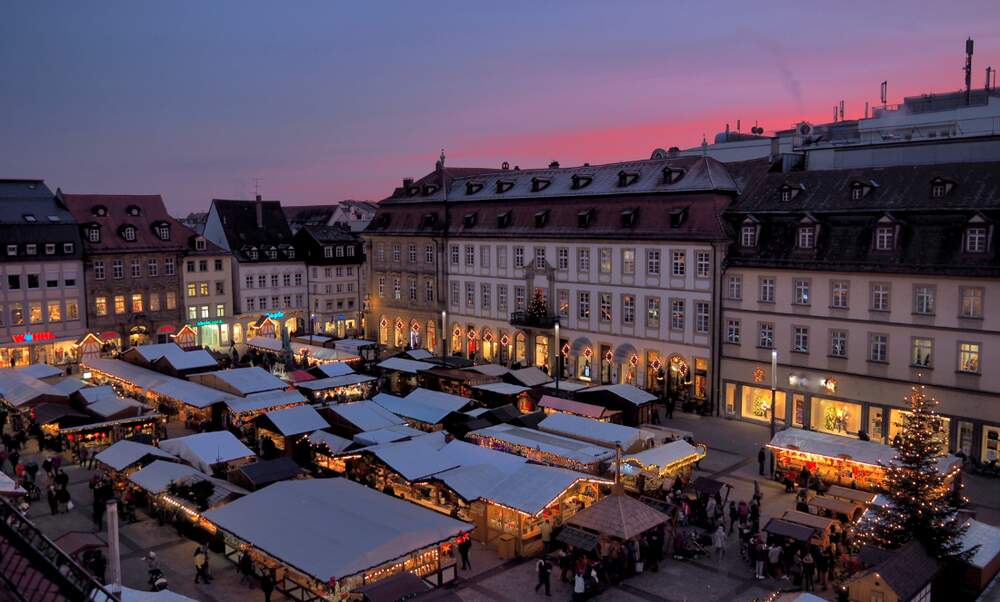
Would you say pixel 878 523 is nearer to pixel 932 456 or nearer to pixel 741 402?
pixel 932 456

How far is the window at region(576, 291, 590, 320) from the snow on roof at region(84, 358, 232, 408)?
20380 millimetres

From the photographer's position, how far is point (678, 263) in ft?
140

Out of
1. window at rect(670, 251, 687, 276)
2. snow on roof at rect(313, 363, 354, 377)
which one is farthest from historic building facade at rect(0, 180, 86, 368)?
window at rect(670, 251, 687, 276)

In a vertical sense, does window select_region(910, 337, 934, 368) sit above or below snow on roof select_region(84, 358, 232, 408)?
above

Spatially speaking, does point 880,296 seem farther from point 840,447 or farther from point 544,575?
point 544,575

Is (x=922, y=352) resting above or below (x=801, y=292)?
below

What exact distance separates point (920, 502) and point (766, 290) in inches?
775

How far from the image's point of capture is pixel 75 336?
55.5 meters

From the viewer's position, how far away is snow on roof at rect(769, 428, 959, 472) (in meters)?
27.8

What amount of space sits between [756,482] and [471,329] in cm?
Answer: 2909

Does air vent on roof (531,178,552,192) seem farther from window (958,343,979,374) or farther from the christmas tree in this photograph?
the christmas tree

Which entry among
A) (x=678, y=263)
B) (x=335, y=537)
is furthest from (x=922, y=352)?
(x=335, y=537)

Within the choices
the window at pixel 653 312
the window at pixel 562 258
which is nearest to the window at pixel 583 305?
the window at pixel 562 258

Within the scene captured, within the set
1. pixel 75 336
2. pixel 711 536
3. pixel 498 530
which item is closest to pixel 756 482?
pixel 711 536
